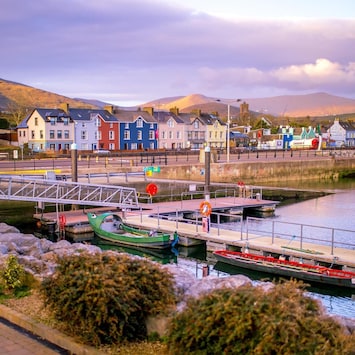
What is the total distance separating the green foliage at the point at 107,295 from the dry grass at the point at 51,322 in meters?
0.17

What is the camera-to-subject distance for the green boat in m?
26.8

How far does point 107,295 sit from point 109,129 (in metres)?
87.6

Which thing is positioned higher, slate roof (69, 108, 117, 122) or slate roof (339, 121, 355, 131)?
slate roof (69, 108, 117, 122)

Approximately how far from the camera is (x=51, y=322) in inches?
369

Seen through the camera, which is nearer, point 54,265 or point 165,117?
point 54,265

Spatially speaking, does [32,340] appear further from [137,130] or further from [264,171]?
[137,130]

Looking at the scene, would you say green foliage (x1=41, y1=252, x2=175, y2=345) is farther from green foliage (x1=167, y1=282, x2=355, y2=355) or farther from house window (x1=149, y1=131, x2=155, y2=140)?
house window (x1=149, y1=131, x2=155, y2=140)

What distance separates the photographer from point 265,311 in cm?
651

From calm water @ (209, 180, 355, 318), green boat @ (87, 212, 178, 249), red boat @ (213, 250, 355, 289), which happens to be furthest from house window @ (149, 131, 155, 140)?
red boat @ (213, 250, 355, 289)

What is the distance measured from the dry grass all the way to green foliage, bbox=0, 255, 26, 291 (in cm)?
55

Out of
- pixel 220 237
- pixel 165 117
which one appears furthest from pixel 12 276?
pixel 165 117

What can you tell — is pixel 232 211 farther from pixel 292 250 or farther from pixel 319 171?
pixel 319 171

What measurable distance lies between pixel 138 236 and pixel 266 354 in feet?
72.7

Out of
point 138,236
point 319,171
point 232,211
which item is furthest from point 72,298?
point 319,171
